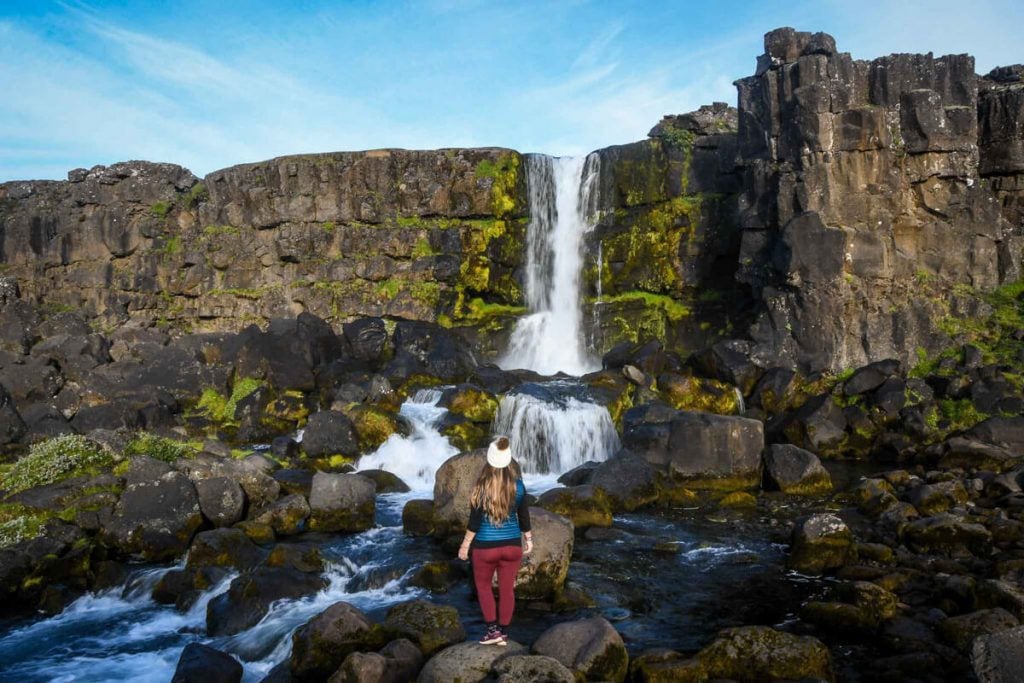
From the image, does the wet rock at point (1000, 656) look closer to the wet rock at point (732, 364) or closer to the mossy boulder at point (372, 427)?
the mossy boulder at point (372, 427)

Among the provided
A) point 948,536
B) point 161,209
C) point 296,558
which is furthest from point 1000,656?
point 161,209

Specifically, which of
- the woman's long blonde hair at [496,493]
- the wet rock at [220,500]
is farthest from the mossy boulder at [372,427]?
the woman's long blonde hair at [496,493]

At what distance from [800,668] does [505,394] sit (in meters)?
15.5

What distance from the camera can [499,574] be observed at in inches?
343

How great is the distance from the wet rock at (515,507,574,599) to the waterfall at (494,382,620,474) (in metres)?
9.12

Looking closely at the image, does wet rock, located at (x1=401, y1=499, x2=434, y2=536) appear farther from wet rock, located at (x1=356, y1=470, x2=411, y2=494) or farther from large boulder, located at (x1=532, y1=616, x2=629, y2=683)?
large boulder, located at (x1=532, y1=616, x2=629, y2=683)

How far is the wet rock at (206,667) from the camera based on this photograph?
8.84 metres

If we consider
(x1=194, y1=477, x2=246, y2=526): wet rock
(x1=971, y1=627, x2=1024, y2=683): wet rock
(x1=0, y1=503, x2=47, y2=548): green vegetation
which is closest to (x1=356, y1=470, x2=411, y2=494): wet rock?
(x1=194, y1=477, x2=246, y2=526): wet rock

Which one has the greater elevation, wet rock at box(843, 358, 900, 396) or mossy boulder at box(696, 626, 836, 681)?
wet rock at box(843, 358, 900, 396)

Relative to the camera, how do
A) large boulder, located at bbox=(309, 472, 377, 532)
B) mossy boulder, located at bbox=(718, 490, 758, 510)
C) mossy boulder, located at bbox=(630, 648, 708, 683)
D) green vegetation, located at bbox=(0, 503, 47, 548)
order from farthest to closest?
1. mossy boulder, located at bbox=(718, 490, 758, 510)
2. large boulder, located at bbox=(309, 472, 377, 532)
3. green vegetation, located at bbox=(0, 503, 47, 548)
4. mossy boulder, located at bbox=(630, 648, 708, 683)

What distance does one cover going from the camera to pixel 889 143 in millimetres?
24703

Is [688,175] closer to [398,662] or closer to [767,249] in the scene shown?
[767,249]

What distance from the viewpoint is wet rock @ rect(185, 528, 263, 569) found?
12.9 metres

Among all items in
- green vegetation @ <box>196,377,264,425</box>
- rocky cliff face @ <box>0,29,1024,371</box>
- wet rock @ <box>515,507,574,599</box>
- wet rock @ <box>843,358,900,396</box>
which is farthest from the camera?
green vegetation @ <box>196,377,264,425</box>
